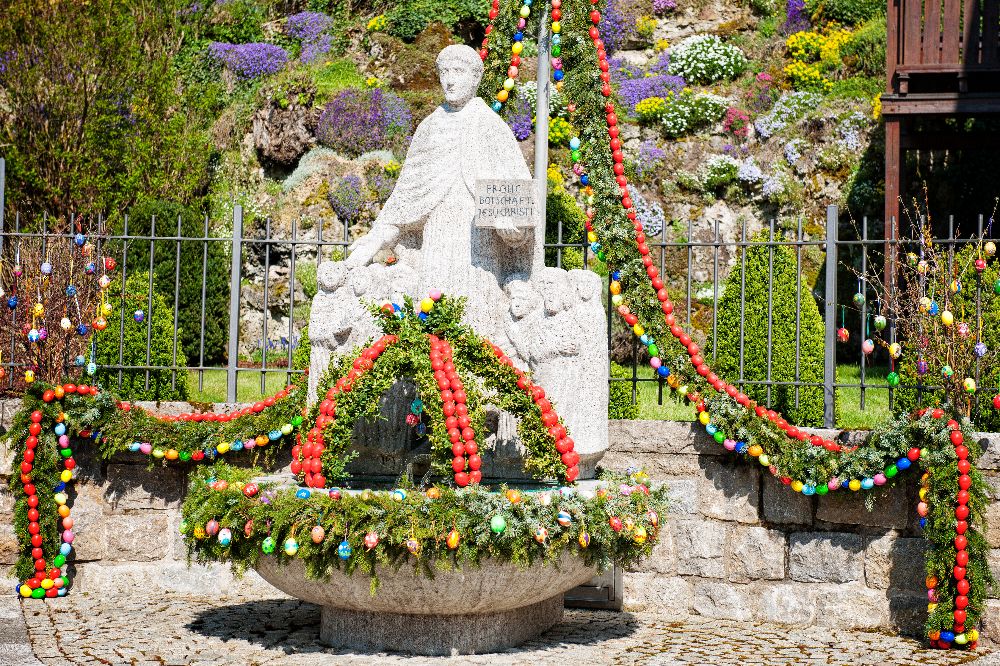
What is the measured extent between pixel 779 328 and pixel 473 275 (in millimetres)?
2666

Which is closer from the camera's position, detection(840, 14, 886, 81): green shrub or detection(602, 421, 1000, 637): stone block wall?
detection(602, 421, 1000, 637): stone block wall

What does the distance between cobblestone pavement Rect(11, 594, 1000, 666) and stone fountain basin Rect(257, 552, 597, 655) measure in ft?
0.28

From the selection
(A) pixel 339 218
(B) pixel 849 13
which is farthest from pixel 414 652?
(B) pixel 849 13

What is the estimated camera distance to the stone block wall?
244 inches

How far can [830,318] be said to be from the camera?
667 centimetres

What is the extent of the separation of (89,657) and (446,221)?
8.63 ft

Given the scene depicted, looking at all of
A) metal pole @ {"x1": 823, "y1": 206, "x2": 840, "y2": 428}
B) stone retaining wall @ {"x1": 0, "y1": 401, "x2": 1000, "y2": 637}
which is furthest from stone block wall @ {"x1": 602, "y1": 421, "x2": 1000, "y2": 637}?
metal pole @ {"x1": 823, "y1": 206, "x2": 840, "y2": 428}

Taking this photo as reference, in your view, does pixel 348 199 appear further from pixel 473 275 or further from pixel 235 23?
pixel 473 275

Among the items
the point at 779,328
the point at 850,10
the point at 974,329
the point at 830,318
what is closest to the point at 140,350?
the point at 779,328

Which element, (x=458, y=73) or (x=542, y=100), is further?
(x=542, y=100)

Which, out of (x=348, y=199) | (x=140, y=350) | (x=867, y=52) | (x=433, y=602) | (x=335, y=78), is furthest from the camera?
(x=335, y=78)

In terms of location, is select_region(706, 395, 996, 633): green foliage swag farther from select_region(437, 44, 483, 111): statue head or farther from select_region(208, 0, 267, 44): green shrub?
select_region(208, 0, 267, 44): green shrub

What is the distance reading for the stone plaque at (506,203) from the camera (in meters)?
5.82

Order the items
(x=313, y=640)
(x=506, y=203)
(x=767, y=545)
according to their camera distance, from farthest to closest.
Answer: (x=767, y=545), (x=506, y=203), (x=313, y=640)
